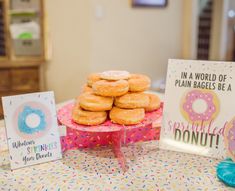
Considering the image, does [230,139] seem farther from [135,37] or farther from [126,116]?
[135,37]

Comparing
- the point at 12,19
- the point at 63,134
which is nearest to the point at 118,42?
the point at 12,19

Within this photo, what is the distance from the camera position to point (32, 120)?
3.00 ft

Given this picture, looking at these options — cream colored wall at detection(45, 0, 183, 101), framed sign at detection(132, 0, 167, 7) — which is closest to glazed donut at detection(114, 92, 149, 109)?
cream colored wall at detection(45, 0, 183, 101)

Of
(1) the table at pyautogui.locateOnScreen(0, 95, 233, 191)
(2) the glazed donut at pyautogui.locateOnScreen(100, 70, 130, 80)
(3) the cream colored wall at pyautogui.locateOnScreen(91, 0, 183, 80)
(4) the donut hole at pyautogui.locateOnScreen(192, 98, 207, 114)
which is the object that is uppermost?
(3) the cream colored wall at pyautogui.locateOnScreen(91, 0, 183, 80)

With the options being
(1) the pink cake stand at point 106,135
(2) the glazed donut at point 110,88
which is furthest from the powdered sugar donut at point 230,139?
(2) the glazed donut at point 110,88

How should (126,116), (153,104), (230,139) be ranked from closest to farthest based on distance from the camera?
(230,139) < (126,116) < (153,104)

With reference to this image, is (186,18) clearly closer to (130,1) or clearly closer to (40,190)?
(130,1)

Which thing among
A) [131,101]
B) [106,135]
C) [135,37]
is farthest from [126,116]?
[135,37]

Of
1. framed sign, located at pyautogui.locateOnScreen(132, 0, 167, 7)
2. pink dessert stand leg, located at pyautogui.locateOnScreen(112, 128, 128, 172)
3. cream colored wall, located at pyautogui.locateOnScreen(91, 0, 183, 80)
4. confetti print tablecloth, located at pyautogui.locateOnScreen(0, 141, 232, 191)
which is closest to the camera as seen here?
confetti print tablecloth, located at pyautogui.locateOnScreen(0, 141, 232, 191)

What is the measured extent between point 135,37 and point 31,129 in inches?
102

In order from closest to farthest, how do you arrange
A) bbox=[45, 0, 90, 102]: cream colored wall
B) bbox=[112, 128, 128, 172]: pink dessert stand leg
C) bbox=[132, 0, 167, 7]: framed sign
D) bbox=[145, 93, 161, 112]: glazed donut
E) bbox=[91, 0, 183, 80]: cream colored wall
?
bbox=[112, 128, 128, 172]: pink dessert stand leg → bbox=[145, 93, 161, 112]: glazed donut → bbox=[45, 0, 90, 102]: cream colored wall → bbox=[91, 0, 183, 80]: cream colored wall → bbox=[132, 0, 167, 7]: framed sign

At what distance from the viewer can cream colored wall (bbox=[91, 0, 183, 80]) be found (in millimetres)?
2949

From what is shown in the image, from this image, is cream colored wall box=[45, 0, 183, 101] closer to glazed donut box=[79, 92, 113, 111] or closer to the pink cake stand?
the pink cake stand

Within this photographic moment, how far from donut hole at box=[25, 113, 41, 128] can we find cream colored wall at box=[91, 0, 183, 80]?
2.04 metres
